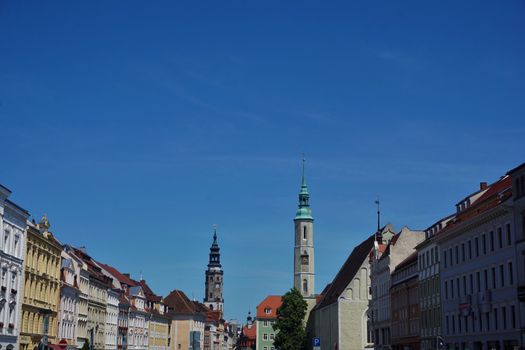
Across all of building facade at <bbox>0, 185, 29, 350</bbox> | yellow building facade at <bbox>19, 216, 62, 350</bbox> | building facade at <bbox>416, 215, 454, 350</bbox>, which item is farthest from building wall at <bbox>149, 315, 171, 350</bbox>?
building facade at <bbox>0, 185, 29, 350</bbox>

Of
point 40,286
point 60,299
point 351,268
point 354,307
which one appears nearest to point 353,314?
point 354,307

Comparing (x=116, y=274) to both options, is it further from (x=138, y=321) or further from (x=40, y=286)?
(x=40, y=286)

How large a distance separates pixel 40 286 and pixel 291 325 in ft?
247

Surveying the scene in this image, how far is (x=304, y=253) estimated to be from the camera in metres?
172

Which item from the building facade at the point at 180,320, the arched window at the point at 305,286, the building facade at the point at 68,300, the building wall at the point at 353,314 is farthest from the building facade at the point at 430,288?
the arched window at the point at 305,286

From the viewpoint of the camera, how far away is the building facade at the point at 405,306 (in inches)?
3278

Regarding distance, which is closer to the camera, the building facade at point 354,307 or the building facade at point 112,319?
the building facade at point 112,319

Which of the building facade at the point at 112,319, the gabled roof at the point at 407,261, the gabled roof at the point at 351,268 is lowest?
the building facade at the point at 112,319

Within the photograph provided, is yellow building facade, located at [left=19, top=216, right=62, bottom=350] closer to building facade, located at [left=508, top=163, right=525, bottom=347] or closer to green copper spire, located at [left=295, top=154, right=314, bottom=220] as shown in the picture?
building facade, located at [left=508, top=163, right=525, bottom=347]

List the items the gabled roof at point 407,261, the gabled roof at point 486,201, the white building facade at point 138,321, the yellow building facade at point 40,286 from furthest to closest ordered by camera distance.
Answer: the white building facade at point 138,321, the gabled roof at point 407,261, the yellow building facade at point 40,286, the gabled roof at point 486,201

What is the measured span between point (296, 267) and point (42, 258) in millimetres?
106534

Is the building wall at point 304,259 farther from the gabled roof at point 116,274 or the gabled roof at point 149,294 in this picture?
the gabled roof at point 116,274

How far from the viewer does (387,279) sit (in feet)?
320

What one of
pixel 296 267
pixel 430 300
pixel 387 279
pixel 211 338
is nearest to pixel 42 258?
pixel 430 300
